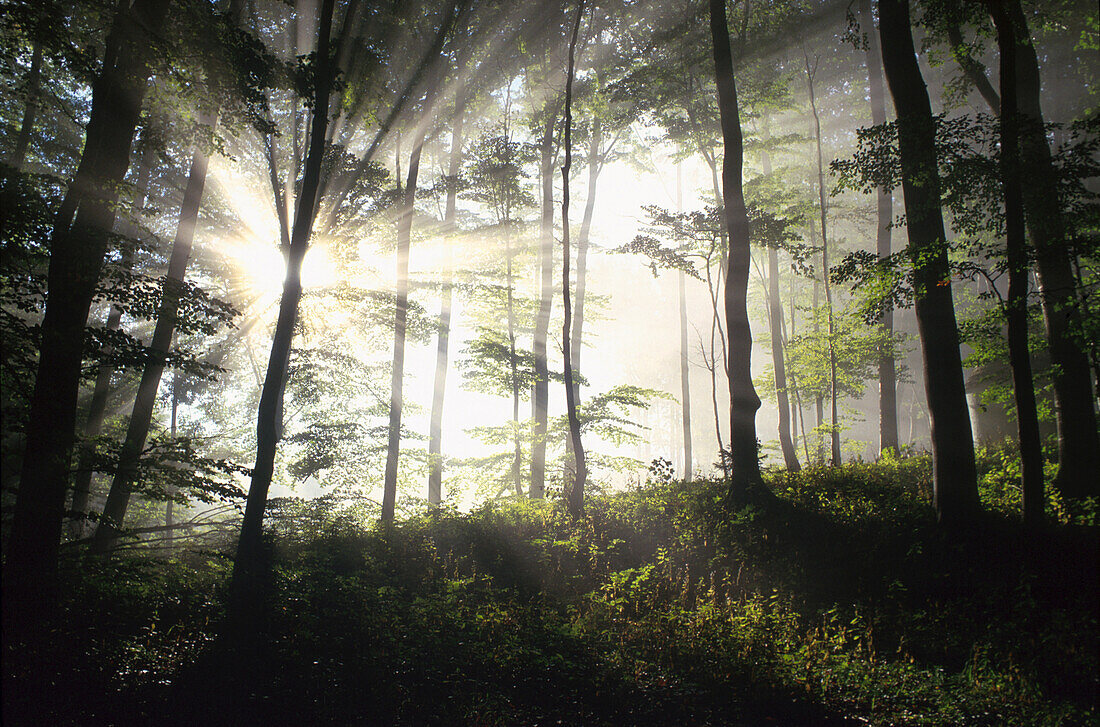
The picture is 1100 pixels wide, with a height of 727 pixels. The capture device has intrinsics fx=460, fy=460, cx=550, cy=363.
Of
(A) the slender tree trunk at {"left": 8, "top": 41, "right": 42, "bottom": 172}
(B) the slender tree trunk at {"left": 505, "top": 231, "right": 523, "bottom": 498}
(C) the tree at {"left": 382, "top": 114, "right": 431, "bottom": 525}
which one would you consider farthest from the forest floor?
(A) the slender tree trunk at {"left": 8, "top": 41, "right": 42, "bottom": 172}

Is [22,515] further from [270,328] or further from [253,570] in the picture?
[270,328]

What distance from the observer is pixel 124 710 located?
4.21 meters

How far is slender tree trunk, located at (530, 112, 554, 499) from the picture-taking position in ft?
46.5

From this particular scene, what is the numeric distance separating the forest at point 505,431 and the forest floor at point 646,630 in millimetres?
49

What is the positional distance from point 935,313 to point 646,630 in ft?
22.1

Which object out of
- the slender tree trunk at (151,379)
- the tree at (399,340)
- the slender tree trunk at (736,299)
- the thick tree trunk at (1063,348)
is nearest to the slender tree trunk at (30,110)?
the slender tree trunk at (151,379)

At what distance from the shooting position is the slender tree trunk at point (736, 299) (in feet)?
29.3

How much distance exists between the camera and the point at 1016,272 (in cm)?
597

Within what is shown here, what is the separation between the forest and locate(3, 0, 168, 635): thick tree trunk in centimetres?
4

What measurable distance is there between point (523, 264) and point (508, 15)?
769 centimetres

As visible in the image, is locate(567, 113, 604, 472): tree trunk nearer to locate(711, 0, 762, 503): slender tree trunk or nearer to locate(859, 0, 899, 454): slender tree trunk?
locate(711, 0, 762, 503): slender tree trunk

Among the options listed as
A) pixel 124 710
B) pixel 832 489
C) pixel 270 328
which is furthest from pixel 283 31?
pixel 832 489

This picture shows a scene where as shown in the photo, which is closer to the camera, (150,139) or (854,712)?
(854,712)

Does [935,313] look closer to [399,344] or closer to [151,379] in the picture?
[399,344]
